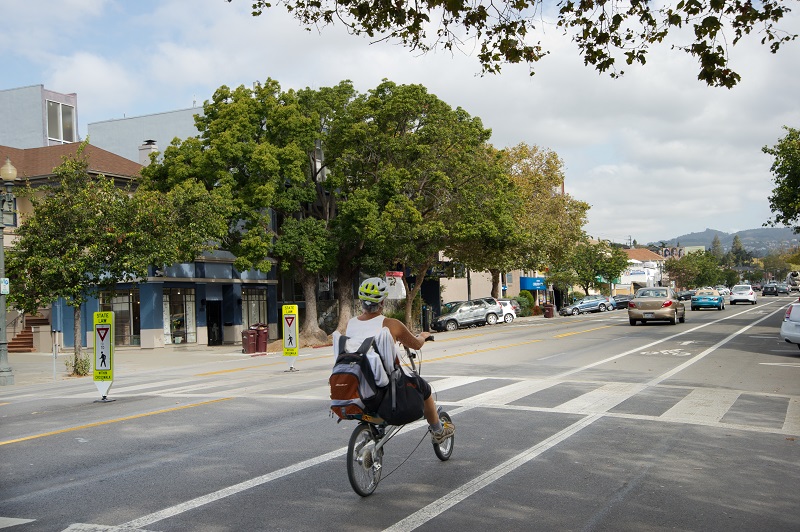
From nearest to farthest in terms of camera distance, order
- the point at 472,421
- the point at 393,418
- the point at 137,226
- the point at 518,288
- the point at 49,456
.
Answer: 1. the point at 393,418
2. the point at 49,456
3. the point at 472,421
4. the point at 137,226
5. the point at 518,288

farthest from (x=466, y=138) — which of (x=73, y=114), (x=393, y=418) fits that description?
(x=393, y=418)

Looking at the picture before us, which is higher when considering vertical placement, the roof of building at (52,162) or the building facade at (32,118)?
the building facade at (32,118)

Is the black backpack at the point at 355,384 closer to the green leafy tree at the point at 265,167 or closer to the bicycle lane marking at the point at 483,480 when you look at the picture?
the bicycle lane marking at the point at 483,480

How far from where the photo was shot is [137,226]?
2189 cm

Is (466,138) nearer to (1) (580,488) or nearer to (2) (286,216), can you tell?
(2) (286,216)

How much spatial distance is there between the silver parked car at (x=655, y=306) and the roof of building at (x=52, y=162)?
2325 centimetres

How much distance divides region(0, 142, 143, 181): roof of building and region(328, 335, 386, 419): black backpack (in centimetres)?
2992

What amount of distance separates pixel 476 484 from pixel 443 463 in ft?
2.88

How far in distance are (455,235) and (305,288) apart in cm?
742

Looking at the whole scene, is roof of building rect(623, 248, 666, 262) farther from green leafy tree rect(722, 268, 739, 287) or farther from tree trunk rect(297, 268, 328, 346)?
tree trunk rect(297, 268, 328, 346)

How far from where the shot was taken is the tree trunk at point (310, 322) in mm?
33250

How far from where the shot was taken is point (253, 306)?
133ft

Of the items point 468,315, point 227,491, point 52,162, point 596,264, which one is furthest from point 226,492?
point 596,264

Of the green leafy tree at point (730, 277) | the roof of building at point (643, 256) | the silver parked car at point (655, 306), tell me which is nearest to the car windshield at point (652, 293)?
the silver parked car at point (655, 306)
